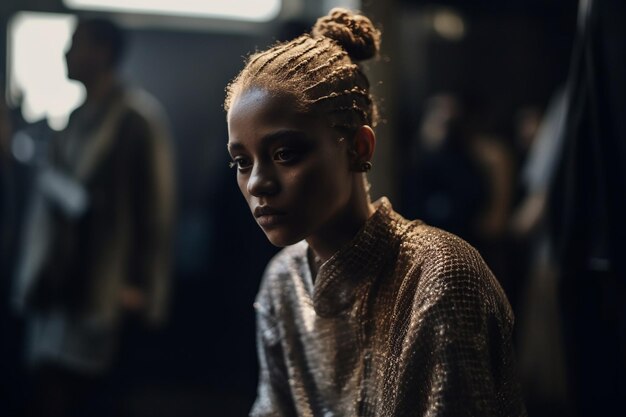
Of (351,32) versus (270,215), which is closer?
(270,215)

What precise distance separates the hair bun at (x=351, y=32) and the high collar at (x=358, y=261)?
0.29 meters

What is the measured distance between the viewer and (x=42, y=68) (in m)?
3.91

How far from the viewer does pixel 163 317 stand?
412 cm

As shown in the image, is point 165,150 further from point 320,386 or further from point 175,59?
point 320,386

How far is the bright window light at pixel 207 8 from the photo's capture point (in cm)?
502

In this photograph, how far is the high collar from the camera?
1718 mm

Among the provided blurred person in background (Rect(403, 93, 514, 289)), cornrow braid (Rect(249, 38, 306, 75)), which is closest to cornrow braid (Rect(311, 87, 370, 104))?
cornrow braid (Rect(249, 38, 306, 75))

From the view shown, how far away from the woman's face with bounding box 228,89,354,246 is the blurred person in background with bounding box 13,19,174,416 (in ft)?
7.07

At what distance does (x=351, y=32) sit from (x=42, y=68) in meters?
2.40

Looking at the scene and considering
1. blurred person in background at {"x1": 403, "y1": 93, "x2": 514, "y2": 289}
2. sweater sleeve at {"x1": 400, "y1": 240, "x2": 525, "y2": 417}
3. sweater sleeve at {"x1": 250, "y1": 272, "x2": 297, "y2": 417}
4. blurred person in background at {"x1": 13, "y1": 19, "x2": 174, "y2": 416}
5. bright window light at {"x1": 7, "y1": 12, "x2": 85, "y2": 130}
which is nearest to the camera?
sweater sleeve at {"x1": 400, "y1": 240, "x2": 525, "y2": 417}

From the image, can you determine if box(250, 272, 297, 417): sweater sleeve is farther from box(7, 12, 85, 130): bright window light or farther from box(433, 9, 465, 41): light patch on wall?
box(433, 9, 465, 41): light patch on wall

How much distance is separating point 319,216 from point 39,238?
2470mm

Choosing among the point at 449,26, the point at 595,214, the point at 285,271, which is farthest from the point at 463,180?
the point at 285,271

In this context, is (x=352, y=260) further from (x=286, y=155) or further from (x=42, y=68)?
(x=42, y=68)
